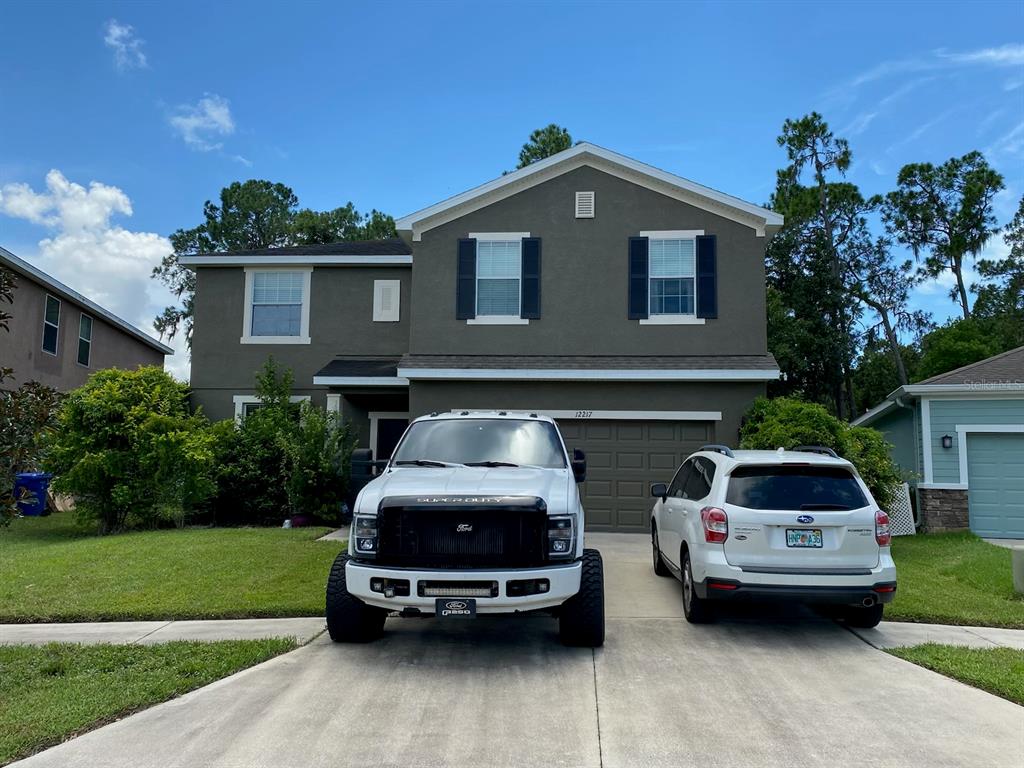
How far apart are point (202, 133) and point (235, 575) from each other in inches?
556

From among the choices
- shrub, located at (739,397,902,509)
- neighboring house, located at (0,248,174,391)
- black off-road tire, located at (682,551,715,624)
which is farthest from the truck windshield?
neighboring house, located at (0,248,174,391)

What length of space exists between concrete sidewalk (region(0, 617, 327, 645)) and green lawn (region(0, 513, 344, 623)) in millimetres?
186

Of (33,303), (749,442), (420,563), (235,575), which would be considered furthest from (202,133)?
(420,563)

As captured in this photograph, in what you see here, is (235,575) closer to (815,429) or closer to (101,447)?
(101,447)

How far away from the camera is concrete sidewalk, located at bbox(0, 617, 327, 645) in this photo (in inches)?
239

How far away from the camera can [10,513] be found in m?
4.80

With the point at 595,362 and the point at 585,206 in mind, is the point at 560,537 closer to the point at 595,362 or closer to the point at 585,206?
the point at 595,362

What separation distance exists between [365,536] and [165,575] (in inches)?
171

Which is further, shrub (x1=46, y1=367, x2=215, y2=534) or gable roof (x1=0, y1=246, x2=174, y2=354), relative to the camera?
gable roof (x1=0, y1=246, x2=174, y2=354)

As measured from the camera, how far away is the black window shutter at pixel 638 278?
523 inches

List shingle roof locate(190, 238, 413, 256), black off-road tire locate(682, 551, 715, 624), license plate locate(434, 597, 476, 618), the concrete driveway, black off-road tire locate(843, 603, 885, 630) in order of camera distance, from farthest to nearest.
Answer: shingle roof locate(190, 238, 413, 256) → black off-road tire locate(682, 551, 715, 624) → black off-road tire locate(843, 603, 885, 630) → license plate locate(434, 597, 476, 618) → the concrete driveway

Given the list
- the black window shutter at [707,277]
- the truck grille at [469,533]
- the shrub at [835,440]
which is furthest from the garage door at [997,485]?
the truck grille at [469,533]

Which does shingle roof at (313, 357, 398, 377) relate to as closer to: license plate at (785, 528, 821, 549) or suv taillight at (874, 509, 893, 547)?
license plate at (785, 528, 821, 549)

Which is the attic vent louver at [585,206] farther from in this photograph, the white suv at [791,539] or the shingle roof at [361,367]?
A: the white suv at [791,539]
